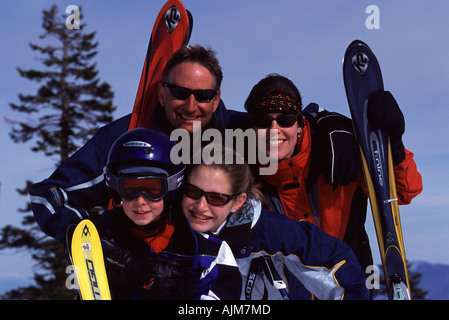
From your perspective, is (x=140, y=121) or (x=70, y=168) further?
(x=140, y=121)

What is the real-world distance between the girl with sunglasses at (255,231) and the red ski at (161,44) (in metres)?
1.93

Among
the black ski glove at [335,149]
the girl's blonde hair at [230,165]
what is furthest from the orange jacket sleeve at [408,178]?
the girl's blonde hair at [230,165]

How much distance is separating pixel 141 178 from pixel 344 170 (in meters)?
1.89

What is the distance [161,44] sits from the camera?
5.71m

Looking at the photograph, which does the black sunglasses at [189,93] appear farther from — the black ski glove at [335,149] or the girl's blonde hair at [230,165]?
the black ski glove at [335,149]

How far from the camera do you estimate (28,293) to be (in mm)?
22828

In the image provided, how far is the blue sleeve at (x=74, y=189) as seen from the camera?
390 cm

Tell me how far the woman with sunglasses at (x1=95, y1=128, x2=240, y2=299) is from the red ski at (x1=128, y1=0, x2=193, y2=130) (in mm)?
1770

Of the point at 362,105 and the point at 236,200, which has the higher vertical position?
the point at 362,105

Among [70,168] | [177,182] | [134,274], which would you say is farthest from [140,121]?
[134,274]

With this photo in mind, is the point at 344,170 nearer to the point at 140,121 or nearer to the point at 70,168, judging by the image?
the point at 140,121

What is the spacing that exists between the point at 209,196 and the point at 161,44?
2.99 meters

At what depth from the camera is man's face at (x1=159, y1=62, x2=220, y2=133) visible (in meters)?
4.26
